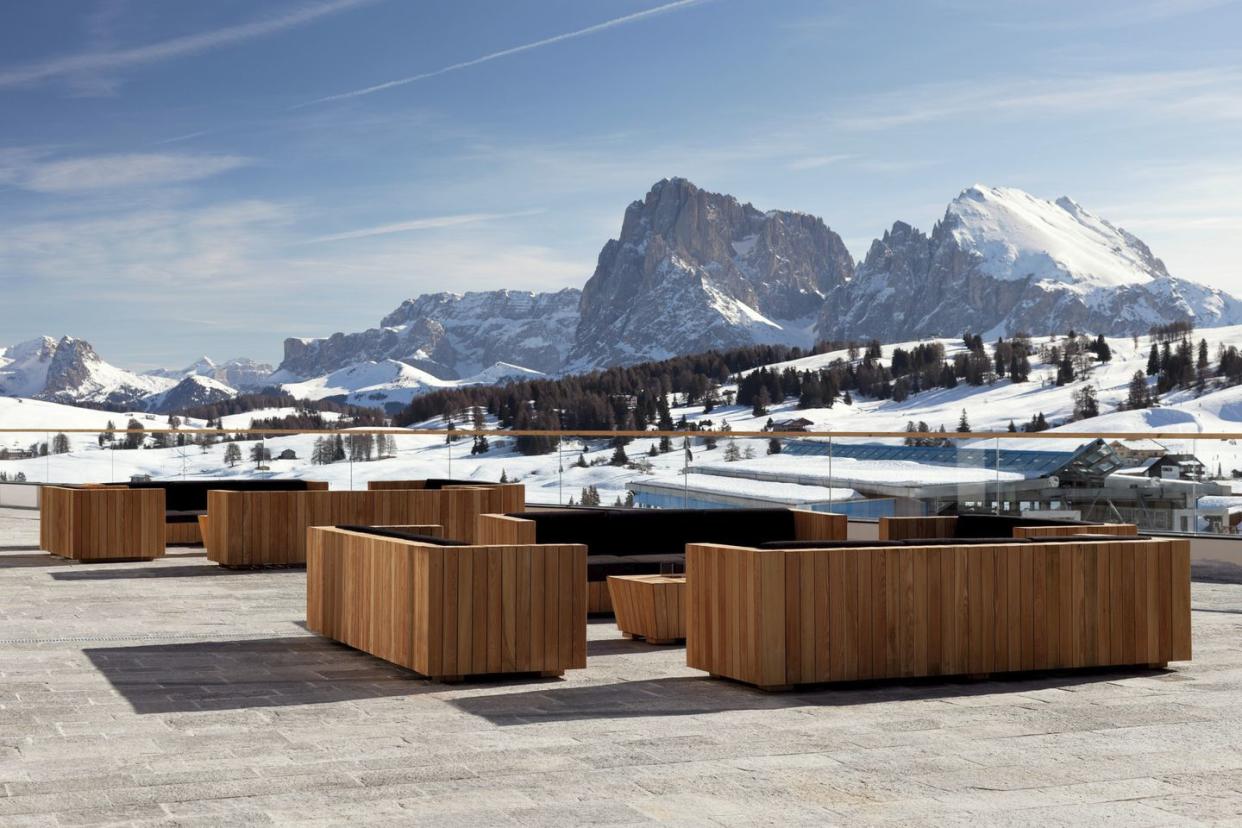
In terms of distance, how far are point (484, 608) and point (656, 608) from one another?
1.61m

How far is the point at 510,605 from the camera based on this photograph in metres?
6.54

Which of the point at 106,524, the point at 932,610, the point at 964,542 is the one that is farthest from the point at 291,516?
the point at 932,610

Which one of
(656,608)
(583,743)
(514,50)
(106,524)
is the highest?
(514,50)

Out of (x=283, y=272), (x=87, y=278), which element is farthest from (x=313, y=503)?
(x=283, y=272)

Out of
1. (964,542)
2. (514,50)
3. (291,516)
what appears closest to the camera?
(964,542)

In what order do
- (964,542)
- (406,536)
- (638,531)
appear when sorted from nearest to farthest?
(964,542) < (406,536) < (638,531)

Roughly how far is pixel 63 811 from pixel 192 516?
10666mm

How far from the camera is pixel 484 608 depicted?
650cm

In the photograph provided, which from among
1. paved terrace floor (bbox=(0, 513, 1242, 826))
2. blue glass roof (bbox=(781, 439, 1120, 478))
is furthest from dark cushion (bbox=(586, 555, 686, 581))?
blue glass roof (bbox=(781, 439, 1120, 478))

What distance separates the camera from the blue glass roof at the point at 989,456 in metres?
13.5

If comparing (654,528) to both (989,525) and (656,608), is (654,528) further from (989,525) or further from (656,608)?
(989,525)

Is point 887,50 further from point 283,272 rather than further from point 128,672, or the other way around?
point 283,272

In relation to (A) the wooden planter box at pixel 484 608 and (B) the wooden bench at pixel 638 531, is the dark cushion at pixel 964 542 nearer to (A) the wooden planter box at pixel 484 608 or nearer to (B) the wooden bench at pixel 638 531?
(A) the wooden planter box at pixel 484 608

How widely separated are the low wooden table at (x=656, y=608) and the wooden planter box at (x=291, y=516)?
190 inches
